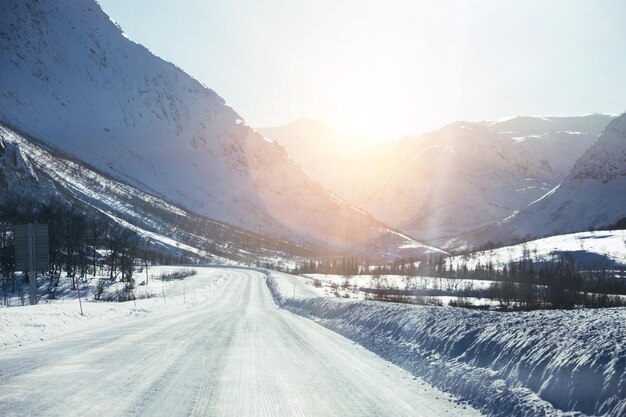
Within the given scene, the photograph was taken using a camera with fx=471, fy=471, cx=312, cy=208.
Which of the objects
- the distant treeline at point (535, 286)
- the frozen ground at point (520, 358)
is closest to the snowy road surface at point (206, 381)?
the frozen ground at point (520, 358)

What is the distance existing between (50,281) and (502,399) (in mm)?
79270

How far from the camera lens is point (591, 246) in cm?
13762

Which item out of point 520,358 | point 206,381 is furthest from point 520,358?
point 206,381

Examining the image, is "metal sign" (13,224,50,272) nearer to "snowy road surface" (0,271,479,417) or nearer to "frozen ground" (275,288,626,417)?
"snowy road surface" (0,271,479,417)

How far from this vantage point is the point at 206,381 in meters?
9.81

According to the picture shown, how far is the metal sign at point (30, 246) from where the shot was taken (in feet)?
90.8

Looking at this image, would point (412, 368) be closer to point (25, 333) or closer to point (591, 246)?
point (25, 333)

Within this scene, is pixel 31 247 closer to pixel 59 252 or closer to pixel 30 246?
pixel 30 246

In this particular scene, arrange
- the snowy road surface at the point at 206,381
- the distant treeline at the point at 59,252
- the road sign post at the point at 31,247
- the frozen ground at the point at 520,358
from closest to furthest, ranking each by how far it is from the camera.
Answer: the frozen ground at the point at 520,358, the snowy road surface at the point at 206,381, the road sign post at the point at 31,247, the distant treeline at the point at 59,252

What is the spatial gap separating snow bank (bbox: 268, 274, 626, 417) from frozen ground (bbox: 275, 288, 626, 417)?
1cm

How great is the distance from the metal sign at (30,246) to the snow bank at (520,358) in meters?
22.1

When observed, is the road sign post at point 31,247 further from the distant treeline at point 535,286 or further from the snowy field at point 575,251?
the snowy field at point 575,251

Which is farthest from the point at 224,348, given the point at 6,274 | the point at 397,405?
the point at 6,274

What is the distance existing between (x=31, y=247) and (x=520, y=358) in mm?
27957
